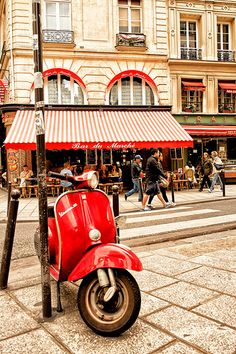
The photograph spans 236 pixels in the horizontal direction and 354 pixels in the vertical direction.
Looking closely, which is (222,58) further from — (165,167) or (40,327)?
(40,327)

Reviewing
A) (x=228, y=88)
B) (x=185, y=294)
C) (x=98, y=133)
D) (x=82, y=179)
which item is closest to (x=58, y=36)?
(x=98, y=133)

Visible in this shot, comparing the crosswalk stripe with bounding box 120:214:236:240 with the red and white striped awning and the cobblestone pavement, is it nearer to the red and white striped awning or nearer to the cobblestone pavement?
the cobblestone pavement

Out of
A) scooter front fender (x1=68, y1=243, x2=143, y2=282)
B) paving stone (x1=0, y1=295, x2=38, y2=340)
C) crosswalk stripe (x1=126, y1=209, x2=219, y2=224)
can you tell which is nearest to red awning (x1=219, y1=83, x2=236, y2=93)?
crosswalk stripe (x1=126, y1=209, x2=219, y2=224)

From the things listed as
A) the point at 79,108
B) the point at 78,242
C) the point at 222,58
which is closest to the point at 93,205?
the point at 78,242

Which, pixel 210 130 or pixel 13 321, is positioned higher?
pixel 210 130

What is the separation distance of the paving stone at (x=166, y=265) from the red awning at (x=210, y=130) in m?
12.6

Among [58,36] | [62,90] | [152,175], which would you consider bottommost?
[152,175]

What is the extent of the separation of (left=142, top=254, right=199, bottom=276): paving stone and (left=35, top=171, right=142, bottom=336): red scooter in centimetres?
107

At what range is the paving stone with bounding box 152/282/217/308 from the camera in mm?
3089

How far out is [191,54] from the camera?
690 inches

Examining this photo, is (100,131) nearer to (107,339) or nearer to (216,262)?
(216,262)

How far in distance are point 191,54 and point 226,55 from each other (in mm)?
2079

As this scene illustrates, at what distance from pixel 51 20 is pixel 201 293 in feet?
Answer: 49.0

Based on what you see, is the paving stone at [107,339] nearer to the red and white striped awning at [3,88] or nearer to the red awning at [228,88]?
the red and white striped awning at [3,88]
